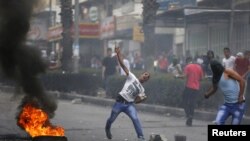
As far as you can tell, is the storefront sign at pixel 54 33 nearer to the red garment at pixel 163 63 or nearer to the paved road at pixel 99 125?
the red garment at pixel 163 63

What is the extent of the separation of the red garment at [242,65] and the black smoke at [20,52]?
7.78 meters

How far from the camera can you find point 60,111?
18234 mm

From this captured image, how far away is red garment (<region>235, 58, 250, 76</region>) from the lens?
55.3 ft

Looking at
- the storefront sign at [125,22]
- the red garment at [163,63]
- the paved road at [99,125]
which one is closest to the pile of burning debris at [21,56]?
the paved road at [99,125]

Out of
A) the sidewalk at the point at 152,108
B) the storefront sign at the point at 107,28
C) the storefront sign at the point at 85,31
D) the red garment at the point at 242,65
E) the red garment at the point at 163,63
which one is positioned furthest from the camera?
the storefront sign at the point at 85,31

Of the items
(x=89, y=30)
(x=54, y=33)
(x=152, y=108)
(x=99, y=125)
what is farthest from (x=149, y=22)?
(x=54, y=33)

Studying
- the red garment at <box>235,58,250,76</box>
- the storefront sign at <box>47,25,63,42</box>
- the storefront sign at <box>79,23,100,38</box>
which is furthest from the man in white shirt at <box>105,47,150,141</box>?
the storefront sign at <box>79,23,100,38</box>

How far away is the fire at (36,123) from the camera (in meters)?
9.32

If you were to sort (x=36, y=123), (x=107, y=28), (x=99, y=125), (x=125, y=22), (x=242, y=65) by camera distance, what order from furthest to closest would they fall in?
(x=107, y=28), (x=125, y=22), (x=242, y=65), (x=99, y=125), (x=36, y=123)

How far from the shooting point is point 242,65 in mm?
16906

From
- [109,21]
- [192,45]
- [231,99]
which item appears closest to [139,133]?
[231,99]

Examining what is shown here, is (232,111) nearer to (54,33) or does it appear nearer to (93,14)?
(54,33)

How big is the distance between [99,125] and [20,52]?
210 inches

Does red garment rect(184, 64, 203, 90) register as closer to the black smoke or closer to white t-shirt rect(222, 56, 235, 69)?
white t-shirt rect(222, 56, 235, 69)
